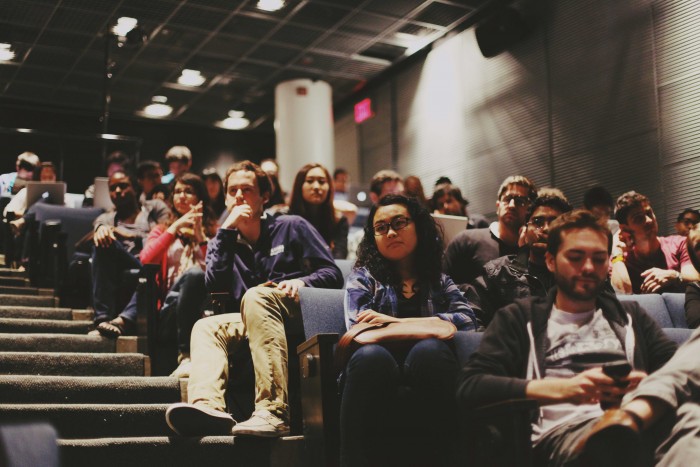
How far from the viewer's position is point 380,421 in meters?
2.42

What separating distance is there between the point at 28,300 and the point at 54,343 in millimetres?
1198

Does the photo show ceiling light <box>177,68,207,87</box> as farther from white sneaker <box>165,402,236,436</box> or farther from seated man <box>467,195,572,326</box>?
white sneaker <box>165,402,236,436</box>

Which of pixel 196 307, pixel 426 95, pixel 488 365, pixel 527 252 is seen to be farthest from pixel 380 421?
pixel 426 95

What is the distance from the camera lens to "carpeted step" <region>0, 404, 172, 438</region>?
2.81m

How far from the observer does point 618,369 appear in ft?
5.88

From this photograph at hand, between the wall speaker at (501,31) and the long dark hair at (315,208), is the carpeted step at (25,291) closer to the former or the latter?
the long dark hair at (315,208)

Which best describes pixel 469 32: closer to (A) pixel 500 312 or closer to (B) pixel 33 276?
(B) pixel 33 276

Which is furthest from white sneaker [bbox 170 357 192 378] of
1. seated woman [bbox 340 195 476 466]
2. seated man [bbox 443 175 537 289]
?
seated man [bbox 443 175 537 289]

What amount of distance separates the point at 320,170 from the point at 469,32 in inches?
180

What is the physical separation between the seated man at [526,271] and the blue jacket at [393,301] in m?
0.33

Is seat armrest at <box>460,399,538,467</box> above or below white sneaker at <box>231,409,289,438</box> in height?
above

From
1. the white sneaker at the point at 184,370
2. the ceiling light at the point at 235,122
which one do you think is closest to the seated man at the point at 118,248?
the white sneaker at the point at 184,370

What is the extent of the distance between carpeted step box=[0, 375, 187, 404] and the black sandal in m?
0.78

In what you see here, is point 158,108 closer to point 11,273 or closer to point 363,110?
point 363,110
